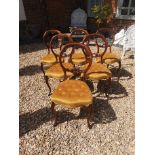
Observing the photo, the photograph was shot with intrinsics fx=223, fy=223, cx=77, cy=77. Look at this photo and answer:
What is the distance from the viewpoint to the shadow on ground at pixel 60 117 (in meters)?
3.73

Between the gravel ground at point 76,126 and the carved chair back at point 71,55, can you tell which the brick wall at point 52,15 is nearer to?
the gravel ground at point 76,126

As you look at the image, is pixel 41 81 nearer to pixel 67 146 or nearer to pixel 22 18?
pixel 67 146

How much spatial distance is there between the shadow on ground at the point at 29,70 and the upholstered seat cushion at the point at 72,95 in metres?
2.51

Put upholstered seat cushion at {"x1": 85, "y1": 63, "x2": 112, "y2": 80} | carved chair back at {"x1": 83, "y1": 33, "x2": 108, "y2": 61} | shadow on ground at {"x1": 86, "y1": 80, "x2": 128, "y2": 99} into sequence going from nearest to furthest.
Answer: upholstered seat cushion at {"x1": 85, "y1": 63, "x2": 112, "y2": 80} < carved chair back at {"x1": 83, "y1": 33, "x2": 108, "y2": 61} < shadow on ground at {"x1": 86, "y1": 80, "x2": 128, "y2": 99}

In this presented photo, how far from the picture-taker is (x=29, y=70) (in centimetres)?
614

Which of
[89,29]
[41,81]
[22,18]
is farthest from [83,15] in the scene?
[41,81]

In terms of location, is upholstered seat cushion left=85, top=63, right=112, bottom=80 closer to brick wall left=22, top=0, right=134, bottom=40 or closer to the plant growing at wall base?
the plant growing at wall base

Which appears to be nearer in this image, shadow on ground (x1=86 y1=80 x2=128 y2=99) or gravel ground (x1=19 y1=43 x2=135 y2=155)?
gravel ground (x1=19 y1=43 x2=135 y2=155)

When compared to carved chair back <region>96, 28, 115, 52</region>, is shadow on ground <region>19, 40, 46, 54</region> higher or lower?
A: lower

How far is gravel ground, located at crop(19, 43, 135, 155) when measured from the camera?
3.24 meters

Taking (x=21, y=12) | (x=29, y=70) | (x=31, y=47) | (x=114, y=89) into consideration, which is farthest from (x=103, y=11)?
(x=114, y=89)

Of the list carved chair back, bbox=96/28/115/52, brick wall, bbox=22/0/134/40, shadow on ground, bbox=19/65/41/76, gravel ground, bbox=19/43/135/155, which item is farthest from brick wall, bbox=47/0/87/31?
gravel ground, bbox=19/43/135/155

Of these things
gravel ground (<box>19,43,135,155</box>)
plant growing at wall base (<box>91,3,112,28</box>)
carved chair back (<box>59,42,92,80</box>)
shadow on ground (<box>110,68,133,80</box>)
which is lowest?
gravel ground (<box>19,43,135,155</box>)

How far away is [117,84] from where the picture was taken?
17.2ft
